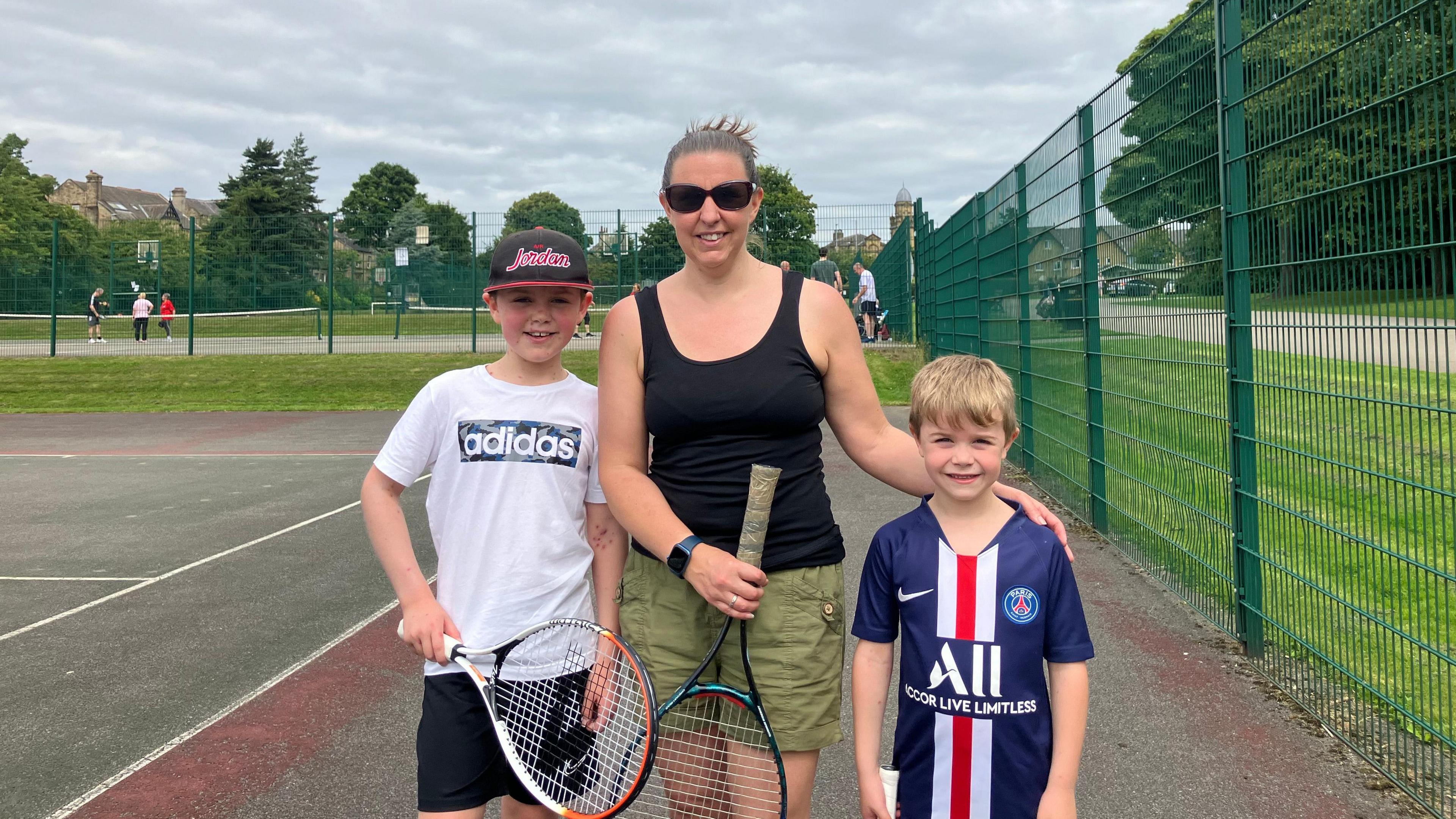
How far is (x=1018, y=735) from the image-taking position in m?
1.96

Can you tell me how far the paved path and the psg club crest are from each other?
1742 mm

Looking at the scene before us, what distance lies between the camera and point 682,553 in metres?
2.08

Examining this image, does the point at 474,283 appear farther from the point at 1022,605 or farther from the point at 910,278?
the point at 1022,605

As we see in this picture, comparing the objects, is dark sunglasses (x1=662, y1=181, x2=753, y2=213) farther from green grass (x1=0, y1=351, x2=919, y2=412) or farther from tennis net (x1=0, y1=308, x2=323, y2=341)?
tennis net (x1=0, y1=308, x2=323, y2=341)

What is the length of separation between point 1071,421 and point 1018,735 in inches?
235

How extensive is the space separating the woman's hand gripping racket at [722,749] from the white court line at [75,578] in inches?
218

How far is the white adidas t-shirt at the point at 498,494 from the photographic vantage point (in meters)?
2.34

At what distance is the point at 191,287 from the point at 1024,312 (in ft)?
70.9

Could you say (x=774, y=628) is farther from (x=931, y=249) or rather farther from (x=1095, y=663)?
(x=931, y=249)

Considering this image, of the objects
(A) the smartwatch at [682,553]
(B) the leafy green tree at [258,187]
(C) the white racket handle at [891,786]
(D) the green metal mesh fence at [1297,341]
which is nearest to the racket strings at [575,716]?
(A) the smartwatch at [682,553]

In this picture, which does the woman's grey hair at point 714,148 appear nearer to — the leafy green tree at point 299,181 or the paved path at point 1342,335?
the paved path at point 1342,335

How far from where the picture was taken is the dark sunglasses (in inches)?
86.3

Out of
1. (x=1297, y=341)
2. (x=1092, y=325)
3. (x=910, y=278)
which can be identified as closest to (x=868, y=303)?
(x=910, y=278)

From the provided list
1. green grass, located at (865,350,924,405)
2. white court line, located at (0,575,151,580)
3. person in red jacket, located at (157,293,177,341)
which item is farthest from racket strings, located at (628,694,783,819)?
person in red jacket, located at (157,293,177,341)
